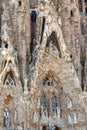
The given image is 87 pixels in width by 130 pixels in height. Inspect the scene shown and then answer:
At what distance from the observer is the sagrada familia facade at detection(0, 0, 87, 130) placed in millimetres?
22688

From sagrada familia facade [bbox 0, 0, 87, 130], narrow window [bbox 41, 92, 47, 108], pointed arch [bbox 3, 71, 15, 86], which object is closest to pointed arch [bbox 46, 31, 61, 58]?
sagrada familia facade [bbox 0, 0, 87, 130]

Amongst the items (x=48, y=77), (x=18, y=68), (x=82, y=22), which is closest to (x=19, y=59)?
(x=18, y=68)

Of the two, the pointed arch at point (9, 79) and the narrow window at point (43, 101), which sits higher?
the pointed arch at point (9, 79)

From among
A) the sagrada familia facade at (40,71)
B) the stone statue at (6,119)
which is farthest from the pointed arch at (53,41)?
the stone statue at (6,119)

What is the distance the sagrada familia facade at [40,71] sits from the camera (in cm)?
2269

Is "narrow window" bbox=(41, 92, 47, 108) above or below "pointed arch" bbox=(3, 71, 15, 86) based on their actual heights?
below

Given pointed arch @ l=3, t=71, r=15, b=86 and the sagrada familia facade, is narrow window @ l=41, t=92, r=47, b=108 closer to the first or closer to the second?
the sagrada familia facade

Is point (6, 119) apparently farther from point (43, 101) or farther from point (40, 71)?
point (40, 71)

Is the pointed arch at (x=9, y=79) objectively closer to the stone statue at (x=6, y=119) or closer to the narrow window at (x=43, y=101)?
the stone statue at (x=6, y=119)

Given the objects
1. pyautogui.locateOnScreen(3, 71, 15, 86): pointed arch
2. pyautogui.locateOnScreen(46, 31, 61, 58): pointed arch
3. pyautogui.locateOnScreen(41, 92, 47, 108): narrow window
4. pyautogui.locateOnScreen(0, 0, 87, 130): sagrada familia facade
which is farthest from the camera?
pyautogui.locateOnScreen(46, 31, 61, 58): pointed arch

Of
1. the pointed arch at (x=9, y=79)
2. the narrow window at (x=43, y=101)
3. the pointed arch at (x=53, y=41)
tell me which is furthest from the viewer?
the pointed arch at (x=53, y=41)

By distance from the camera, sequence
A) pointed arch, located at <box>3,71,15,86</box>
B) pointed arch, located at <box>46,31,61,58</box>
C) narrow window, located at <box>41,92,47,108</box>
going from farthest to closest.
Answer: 1. pointed arch, located at <box>46,31,61,58</box>
2. narrow window, located at <box>41,92,47,108</box>
3. pointed arch, located at <box>3,71,15,86</box>

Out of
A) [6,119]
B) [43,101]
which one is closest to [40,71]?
[43,101]

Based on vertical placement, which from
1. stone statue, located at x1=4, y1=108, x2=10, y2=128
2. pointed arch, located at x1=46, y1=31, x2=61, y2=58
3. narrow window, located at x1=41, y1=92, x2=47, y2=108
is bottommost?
stone statue, located at x1=4, y1=108, x2=10, y2=128
